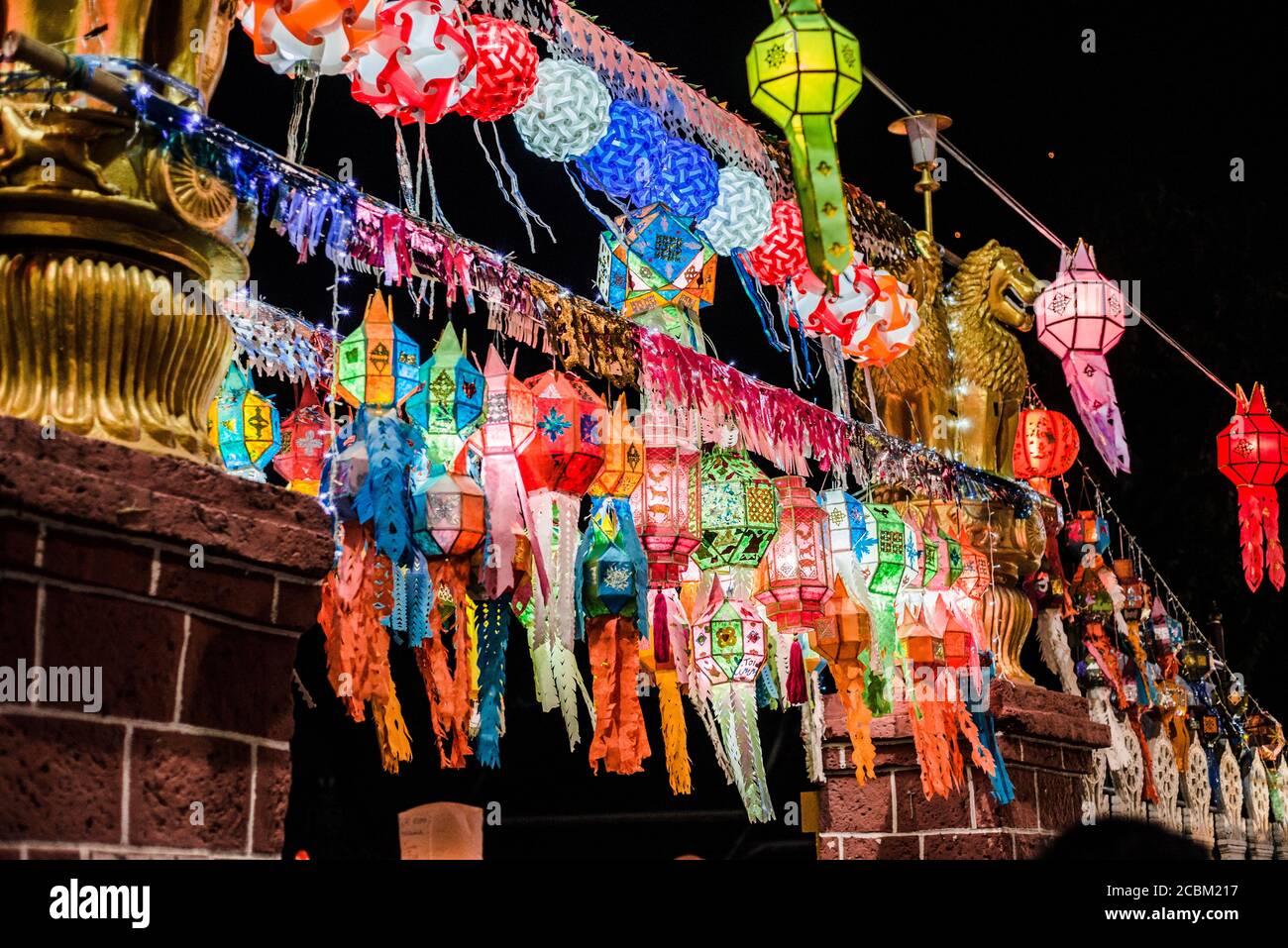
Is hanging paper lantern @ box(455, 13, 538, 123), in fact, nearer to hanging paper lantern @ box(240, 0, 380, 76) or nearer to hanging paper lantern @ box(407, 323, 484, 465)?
hanging paper lantern @ box(240, 0, 380, 76)

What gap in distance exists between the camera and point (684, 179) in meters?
5.57

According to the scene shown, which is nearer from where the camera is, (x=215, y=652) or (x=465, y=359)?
(x=215, y=652)

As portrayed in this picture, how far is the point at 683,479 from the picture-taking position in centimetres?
475

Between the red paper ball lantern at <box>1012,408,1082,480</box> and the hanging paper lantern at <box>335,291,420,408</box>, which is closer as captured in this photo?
the hanging paper lantern at <box>335,291,420,408</box>

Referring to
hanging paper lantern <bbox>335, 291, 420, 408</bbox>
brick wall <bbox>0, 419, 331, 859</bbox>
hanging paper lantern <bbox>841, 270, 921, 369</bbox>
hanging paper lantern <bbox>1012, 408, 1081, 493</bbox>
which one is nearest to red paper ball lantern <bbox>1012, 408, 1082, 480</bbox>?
hanging paper lantern <bbox>1012, 408, 1081, 493</bbox>

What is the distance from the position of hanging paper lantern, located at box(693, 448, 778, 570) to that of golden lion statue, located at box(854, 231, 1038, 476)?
74.6 inches

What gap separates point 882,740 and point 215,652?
4.01 m

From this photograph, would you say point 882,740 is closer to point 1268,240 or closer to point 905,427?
point 905,427

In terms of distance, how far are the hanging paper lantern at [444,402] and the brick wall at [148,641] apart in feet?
3.67

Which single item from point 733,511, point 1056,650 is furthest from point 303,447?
point 1056,650

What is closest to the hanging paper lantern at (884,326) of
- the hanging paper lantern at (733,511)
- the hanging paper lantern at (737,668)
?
the hanging paper lantern at (733,511)

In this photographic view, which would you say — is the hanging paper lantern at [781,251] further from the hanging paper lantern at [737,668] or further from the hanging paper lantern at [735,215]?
the hanging paper lantern at [737,668]

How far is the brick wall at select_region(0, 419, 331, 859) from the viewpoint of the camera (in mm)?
2613
